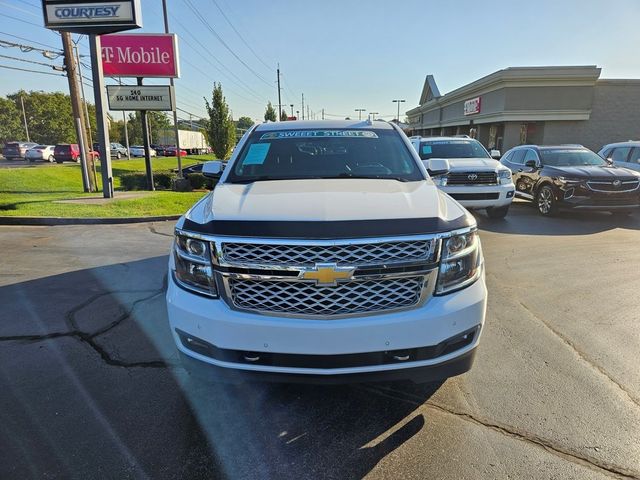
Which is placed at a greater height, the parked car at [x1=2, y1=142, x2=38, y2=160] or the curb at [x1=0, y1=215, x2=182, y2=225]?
the parked car at [x1=2, y1=142, x2=38, y2=160]

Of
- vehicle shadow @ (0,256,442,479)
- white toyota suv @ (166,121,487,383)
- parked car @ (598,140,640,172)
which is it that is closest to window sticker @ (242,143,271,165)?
white toyota suv @ (166,121,487,383)

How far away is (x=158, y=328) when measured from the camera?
3.97m

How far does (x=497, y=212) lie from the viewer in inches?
386

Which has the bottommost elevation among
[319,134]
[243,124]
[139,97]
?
[319,134]

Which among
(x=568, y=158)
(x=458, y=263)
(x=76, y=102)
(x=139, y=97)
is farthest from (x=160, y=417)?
(x=76, y=102)

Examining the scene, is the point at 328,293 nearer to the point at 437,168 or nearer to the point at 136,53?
the point at 437,168

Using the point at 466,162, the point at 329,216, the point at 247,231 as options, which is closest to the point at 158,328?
the point at 247,231

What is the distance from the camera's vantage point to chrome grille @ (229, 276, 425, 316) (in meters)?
2.29

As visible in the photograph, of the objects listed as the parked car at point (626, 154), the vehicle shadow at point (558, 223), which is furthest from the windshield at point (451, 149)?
the parked car at point (626, 154)

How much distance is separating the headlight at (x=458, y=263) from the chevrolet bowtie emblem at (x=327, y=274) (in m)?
0.55

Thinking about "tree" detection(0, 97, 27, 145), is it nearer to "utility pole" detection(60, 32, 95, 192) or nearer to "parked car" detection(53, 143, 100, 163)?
"parked car" detection(53, 143, 100, 163)

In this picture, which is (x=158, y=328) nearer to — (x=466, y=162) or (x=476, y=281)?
(x=476, y=281)

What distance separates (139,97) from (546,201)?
43.9ft

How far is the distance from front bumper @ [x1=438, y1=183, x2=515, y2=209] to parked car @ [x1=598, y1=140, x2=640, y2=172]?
4.74 m
